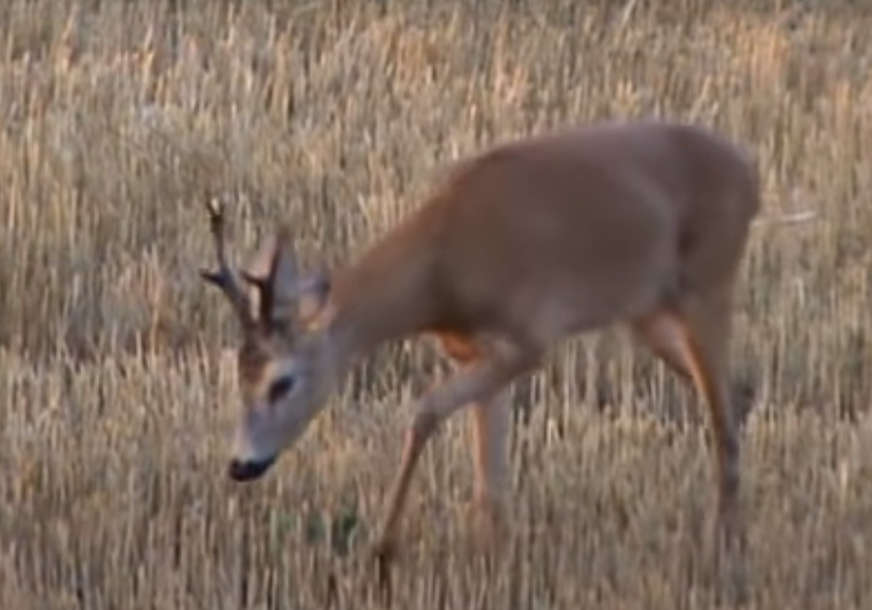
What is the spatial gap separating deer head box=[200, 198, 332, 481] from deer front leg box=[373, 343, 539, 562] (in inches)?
12.9

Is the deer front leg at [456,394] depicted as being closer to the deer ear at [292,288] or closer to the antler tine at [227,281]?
the deer ear at [292,288]

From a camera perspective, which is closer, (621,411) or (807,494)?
(807,494)

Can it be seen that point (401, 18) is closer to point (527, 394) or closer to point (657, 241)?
point (527, 394)

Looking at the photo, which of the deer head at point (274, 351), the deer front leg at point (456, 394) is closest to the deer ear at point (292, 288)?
the deer head at point (274, 351)

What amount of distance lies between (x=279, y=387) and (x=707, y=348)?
5.08 feet

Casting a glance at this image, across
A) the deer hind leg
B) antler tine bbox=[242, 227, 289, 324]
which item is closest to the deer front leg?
antler tine bbox=[242, 227, 289, 324]

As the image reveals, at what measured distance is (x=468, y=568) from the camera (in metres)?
6.64

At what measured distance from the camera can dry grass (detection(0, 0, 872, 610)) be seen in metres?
6.74

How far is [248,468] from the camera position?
638cm

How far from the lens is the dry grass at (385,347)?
6742 mm

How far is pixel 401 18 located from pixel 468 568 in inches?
249

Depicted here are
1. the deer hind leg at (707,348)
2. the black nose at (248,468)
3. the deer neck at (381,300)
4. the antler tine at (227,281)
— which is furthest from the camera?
the deer hind leg at (707,348)

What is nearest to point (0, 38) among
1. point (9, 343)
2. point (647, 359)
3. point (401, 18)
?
point (401, 18)

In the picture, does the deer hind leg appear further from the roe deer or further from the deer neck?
the deer neck
